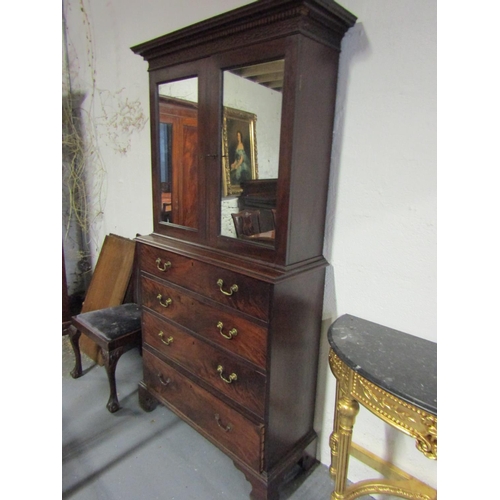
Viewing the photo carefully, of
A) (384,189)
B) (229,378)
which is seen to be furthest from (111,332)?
(384,189)

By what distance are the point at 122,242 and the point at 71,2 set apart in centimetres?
177

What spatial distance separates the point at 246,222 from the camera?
4.14ft

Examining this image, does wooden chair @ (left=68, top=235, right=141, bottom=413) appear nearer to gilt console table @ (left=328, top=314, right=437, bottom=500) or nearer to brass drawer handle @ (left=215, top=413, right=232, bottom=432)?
brass drawer handle @ (left=215, top=413, right=232, bottom=432)

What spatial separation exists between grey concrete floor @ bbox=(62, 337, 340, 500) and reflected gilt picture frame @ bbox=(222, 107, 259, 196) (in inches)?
47.5

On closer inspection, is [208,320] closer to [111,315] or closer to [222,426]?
[222,426]

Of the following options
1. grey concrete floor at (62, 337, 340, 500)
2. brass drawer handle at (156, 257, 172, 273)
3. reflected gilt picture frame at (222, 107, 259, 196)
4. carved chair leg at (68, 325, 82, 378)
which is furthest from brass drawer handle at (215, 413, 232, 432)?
carved chair leg at (68, 325, 82, 378)

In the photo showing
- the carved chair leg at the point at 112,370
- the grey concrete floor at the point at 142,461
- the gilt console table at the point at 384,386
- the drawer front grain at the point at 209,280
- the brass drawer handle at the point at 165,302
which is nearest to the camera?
the gilt console table at the point at 384,386

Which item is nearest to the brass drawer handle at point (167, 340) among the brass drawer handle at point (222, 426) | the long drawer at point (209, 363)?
the long drawer at point (209, 363)

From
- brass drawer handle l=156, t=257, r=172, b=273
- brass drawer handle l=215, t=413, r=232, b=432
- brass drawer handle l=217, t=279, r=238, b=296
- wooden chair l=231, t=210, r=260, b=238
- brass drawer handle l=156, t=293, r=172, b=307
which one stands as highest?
wooden chair l=231, t=210, r=260, b=238

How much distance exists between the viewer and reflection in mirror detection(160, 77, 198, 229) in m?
1.37

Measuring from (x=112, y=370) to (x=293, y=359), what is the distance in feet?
3.47

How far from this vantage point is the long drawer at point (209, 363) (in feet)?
4.05

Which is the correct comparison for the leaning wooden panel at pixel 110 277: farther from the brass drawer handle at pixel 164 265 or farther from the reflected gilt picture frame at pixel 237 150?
the reflected gilt picture frame at pixel 237 150

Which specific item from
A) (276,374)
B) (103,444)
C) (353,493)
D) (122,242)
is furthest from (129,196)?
(353,493)
